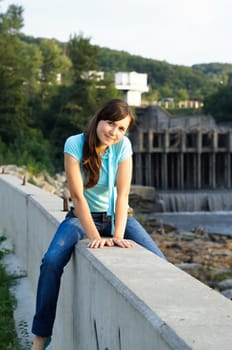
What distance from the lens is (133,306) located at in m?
2.80

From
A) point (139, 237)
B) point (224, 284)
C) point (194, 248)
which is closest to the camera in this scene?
point (139, 237)

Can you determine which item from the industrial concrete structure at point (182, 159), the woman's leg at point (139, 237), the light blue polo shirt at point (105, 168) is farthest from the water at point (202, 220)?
the light blue polo shirt at point (105, 168)

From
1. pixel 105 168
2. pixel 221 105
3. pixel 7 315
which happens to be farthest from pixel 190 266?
pixel 221 105

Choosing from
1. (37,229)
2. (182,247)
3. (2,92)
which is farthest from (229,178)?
(37,229)

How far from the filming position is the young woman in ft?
13.4

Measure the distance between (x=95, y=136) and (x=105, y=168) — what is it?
0.20 metres

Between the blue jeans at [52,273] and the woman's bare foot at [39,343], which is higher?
the blue jeans at [52,273]

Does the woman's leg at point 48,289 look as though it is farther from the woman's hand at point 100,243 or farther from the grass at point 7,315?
the grass at point 7,315

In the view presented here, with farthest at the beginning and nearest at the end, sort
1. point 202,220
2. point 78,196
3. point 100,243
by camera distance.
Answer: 1. point 202,220
2. point 78,196
3. point 100,243

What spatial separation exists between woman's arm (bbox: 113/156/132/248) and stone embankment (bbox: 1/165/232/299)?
300 inches

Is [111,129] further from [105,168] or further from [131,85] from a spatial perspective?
[131,85]

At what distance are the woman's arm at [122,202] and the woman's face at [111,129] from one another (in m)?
0.17

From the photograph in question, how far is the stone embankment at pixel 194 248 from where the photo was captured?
51.0ft

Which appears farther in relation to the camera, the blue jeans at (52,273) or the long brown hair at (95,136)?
the long brown hair at (95,136)
